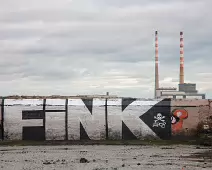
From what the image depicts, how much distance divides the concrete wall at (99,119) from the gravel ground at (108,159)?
5911 millimetres

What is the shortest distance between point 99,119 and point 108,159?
37.3 feet

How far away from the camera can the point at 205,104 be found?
104 feet

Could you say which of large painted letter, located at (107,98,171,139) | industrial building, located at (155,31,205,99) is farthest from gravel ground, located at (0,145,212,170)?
industrial building, located at (155,31,205,99)

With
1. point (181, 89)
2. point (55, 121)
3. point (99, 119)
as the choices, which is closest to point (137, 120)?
point (99, 119)

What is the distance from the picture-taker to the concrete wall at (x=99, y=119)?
1230 inches

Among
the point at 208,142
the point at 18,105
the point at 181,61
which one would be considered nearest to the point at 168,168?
the point at 208,142

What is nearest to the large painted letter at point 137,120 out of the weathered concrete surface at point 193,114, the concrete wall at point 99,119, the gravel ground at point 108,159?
the concrete wall at point 99,119

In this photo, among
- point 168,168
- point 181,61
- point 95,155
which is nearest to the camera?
point 168,168

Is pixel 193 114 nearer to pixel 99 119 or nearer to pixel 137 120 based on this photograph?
pixel 137 120

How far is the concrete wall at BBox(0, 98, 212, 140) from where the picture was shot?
102ft

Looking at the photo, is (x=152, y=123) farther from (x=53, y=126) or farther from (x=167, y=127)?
(x=53, y=126)

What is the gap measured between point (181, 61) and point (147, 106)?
2619 inches

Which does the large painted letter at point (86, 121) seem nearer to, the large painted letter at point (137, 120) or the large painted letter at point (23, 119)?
the large painted letter at point (137, 120)

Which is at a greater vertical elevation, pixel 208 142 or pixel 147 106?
pixel 147 106
